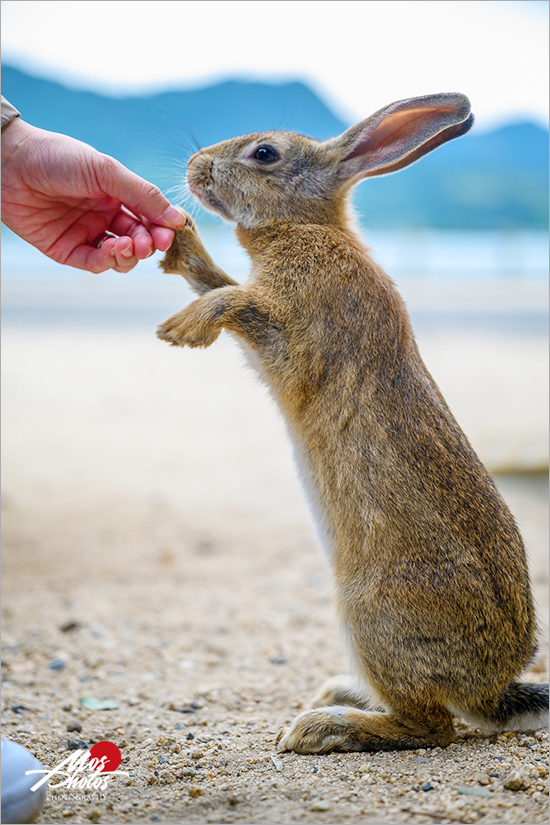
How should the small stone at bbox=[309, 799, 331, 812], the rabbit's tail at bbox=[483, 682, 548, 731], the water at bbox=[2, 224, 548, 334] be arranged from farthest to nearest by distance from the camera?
the water at bbox=[2, 224, 548, 334]
the rabbit's tail at bbox=[483, 682, 548, 731]
the small stone at bbox=[309, 799, 331, 812]

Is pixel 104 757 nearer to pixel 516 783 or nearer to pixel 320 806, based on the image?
pixel 320 806

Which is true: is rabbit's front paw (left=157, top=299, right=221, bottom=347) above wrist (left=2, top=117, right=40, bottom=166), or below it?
below

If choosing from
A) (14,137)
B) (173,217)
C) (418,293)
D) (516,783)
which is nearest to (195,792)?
(516,783)

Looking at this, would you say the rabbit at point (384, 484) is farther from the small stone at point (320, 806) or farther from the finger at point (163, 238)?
the small stone at point (320, 806)

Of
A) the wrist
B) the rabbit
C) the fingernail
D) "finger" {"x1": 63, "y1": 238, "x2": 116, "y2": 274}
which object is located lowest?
the rabbit

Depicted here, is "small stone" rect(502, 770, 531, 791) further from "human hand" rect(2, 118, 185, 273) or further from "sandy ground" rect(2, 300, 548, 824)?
"human hand" rect(2, 118, 185, 273)

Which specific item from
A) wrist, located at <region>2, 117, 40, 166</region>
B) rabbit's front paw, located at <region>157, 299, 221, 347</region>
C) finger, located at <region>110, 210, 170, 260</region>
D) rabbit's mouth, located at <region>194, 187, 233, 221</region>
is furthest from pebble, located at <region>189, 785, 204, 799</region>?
wrist, located at <region>2, 117, 40, 166</region>

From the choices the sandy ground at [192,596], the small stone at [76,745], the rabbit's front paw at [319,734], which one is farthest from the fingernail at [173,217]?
the small stone at [76,745]
